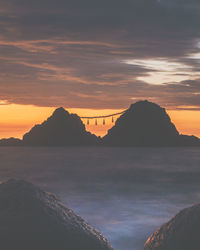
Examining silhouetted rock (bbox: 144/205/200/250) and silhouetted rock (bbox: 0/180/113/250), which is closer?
silhouetted rock (bbox: 0/180/113/250)

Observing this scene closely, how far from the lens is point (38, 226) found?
500 cm

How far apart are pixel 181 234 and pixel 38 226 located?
217 centimetres

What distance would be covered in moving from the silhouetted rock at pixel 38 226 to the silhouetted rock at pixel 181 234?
2.90 ft

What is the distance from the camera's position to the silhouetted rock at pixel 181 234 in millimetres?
5430

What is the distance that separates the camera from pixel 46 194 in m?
5.72

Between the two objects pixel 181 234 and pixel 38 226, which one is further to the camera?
pixel 181 234

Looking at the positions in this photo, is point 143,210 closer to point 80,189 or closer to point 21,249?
point 80,189

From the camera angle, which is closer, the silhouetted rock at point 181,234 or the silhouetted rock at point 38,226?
the silhouetted rock at point 38,226

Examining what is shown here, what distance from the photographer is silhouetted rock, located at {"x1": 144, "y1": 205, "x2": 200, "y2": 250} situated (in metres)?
5.43

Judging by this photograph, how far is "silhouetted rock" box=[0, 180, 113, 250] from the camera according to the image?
193 inches

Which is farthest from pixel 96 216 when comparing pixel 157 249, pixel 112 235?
pixel 157 249

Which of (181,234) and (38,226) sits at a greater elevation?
(38,226)

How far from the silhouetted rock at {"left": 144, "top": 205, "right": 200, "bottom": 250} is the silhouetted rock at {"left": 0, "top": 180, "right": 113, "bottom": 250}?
0.88 meters

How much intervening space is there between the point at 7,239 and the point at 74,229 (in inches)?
36.8
